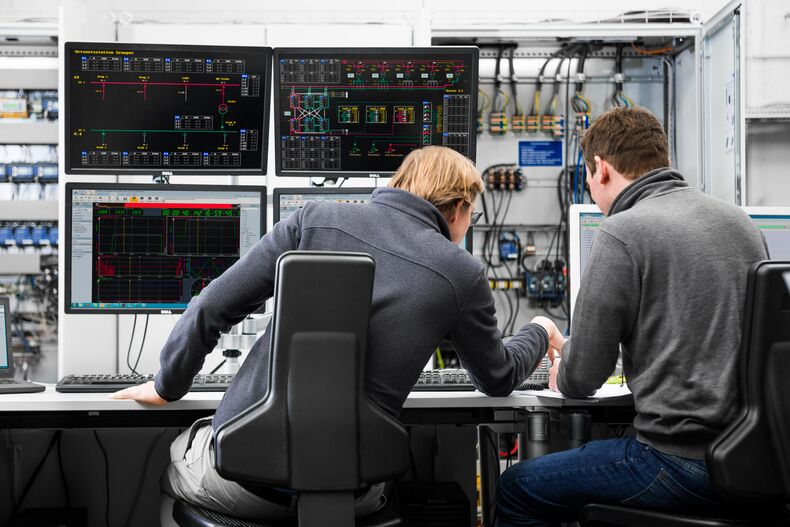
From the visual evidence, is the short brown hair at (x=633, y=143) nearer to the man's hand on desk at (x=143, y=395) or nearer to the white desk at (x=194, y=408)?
the white desk at (x=194, y=408)

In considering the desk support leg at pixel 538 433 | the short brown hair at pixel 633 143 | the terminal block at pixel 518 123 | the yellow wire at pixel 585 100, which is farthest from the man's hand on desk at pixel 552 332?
the yellow wire at pixel 585 100

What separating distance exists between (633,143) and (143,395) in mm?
1200

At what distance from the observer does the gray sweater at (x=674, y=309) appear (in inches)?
55.7

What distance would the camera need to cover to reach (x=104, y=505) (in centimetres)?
248

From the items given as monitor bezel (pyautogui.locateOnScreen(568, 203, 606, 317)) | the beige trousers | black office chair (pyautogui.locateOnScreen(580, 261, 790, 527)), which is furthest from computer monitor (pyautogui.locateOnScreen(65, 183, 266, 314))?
black office chair (pyautogui.locateOnScreen(580, 261, 790, 527))

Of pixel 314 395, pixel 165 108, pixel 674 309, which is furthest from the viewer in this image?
pixel 165 108

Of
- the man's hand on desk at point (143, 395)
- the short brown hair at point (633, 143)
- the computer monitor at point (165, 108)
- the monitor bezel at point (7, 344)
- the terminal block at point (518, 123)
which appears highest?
the terminal block at point (518, 123)

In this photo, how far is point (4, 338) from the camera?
214 centimetres

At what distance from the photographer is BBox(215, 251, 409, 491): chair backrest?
126 centimetres

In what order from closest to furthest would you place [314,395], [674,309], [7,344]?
[314,395] < [674,309] < [7,344]

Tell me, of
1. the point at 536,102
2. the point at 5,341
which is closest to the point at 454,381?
the point at 5,341

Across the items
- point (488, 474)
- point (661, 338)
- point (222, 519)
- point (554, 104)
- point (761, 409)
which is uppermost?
point (554, 104)

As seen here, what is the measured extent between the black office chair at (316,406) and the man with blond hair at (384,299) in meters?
0.08

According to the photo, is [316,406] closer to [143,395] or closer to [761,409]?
[143,395]
